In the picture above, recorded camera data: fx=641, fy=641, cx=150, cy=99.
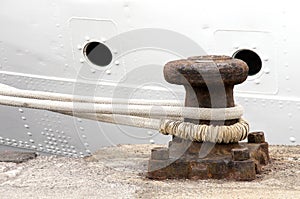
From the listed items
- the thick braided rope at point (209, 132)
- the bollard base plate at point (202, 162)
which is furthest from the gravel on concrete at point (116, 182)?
the thick braided rope at point (209, 132)

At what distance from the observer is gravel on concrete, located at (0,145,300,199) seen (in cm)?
188

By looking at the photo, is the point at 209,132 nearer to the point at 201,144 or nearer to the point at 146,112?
the point at 201,144

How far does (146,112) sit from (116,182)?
0.47m

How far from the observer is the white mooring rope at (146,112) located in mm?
2105

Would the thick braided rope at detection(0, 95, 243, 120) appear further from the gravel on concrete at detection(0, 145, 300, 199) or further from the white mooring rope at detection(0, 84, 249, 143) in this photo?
the gravel on concrete at detection(0, 145, 300, 199)

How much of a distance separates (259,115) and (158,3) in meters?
0.85

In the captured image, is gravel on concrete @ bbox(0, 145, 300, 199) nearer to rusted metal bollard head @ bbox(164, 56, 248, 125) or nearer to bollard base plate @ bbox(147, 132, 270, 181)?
bollard base plate @ bbox(147, 132, 270, 181)

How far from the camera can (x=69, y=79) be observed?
4008 mm

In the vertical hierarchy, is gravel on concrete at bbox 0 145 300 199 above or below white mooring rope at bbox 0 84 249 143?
below

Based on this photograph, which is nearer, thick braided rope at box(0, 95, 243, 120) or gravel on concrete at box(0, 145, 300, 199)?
gravel on concrete at box(0, 145, 300, 199)

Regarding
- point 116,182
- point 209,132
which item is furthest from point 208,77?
point 116,182

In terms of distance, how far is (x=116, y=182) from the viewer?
2.02 m

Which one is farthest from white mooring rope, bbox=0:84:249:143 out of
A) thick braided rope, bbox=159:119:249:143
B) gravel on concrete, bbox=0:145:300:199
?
gravel on concrete, bbox=0:145:300:199

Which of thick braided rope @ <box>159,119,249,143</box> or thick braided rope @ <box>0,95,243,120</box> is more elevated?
thick braided rope @ <box>0,95,243,120</box>
